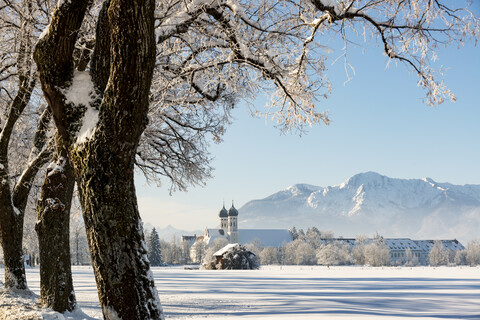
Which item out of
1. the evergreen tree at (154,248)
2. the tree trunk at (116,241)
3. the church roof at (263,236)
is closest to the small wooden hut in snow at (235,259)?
the evergreen tree at (154,248)

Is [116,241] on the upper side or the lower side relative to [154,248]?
upper

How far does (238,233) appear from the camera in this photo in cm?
17412

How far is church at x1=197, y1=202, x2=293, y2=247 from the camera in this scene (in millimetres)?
160625

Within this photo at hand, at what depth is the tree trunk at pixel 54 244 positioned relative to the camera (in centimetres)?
912

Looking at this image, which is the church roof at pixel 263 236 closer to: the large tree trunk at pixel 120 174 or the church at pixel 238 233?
the church at pixel 238 233

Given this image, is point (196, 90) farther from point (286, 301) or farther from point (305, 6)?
point (286, 301)

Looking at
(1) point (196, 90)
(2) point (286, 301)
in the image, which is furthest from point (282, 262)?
(1) point (196, 90)

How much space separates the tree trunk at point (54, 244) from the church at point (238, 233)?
146m

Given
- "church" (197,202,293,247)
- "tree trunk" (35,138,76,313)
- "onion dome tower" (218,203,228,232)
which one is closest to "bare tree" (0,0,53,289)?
"tree trunk" (35,138,76,313)

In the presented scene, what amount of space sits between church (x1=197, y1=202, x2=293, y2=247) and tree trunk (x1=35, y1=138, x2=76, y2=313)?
14642 centimetres

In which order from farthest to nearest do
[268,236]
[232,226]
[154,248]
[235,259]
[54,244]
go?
[232,226], [268,236], [154,248], [235,259], [54,244]

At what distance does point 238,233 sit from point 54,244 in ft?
549

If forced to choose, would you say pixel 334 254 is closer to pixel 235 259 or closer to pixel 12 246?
pixel 235 259

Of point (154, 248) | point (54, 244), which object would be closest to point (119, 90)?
point (54, 244)
